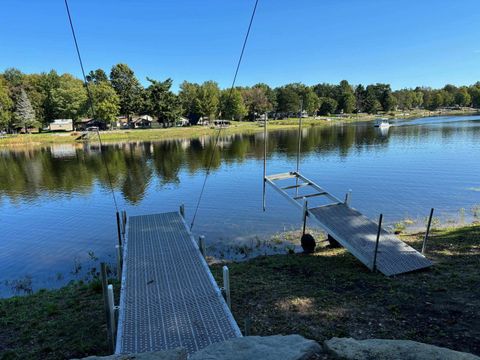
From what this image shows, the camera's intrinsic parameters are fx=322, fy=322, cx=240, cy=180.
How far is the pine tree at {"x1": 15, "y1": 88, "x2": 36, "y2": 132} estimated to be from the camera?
82.4 metres

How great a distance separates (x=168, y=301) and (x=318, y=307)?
349 centimetres

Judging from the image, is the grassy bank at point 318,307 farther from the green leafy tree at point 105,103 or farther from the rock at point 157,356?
the green leafy tree at point 105,103

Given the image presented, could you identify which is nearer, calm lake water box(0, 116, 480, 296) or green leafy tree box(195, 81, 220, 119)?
calm lake water box(0, 116, 480, 296)

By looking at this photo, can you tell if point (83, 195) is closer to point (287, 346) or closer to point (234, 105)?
point (287, 346)

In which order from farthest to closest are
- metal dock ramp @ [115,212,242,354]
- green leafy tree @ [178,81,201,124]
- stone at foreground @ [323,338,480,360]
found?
green leafy tree @ [178,81,201,124] < metal dock ramp @ [115,212,242,354] < stone at foreground @ [323,338,480,360]

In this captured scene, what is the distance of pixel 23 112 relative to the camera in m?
82.8

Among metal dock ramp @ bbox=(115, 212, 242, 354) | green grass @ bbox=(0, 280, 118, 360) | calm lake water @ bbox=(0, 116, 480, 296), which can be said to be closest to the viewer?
metal dock ramp @ bbox=(115, 212, 242, 354)

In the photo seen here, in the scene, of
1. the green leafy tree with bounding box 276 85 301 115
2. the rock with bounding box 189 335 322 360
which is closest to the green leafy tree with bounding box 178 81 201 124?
the green leafy tree with bounding box 276 85 301 115

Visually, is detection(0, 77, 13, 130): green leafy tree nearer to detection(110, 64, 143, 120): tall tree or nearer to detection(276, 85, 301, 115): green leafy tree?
detection(110, 64, 143, 120): tall tree

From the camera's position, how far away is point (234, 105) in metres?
111

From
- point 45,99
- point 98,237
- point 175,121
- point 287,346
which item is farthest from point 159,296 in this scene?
point 45,99

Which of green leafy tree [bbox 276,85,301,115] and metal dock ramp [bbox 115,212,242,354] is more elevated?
green leafy tree [bbox 276,85,301,115]

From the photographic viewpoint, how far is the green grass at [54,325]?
6.39m

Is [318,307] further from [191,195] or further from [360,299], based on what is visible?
[191,195]
